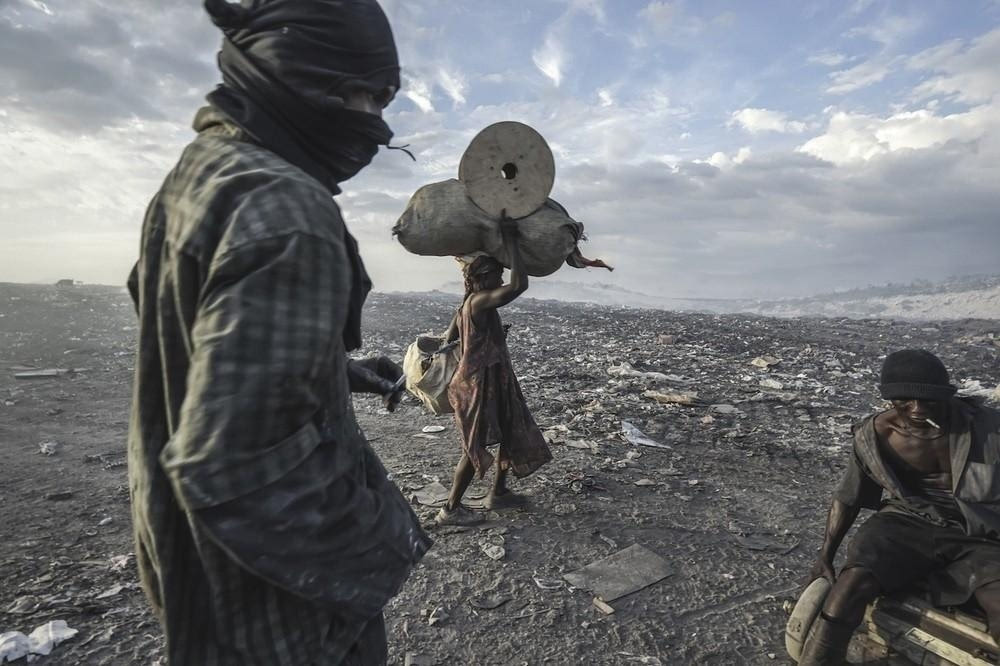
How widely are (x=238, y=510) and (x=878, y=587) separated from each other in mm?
2524

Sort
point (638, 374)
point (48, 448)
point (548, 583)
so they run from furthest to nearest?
point (638, 374) < point (48, 448) < point (548, 583)

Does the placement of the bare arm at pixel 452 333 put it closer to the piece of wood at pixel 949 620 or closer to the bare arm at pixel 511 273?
the bare arm at pixel 511 273

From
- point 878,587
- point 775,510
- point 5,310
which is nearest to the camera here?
point 878,587

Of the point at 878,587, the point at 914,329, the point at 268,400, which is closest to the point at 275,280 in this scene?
the point at 268,400

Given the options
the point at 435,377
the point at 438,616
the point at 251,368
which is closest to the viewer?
the point at 251,368

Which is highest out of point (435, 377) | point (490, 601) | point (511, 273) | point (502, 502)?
point (511, 273)

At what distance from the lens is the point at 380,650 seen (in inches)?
47.8

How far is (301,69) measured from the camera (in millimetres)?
938

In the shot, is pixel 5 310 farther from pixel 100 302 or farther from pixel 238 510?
pixel 238 510

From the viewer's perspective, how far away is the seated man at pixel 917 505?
2250mm

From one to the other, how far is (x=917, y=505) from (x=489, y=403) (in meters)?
2.28

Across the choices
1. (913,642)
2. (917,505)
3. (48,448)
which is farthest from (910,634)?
(48,448)

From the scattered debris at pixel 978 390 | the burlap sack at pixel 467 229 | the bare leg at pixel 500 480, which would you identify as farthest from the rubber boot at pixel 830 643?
the scattered debris at pixel 978 390

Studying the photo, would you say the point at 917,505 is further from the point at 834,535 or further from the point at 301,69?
the point at 301,69
